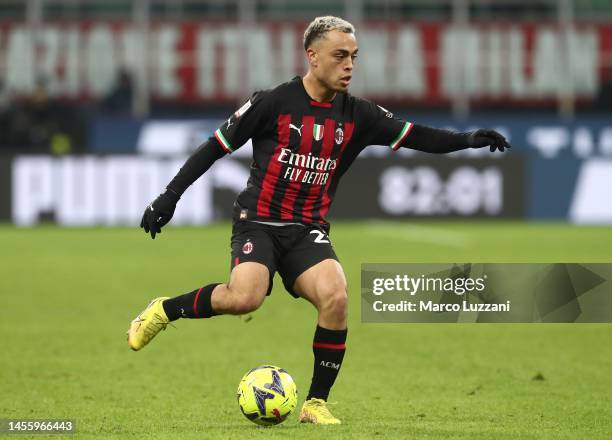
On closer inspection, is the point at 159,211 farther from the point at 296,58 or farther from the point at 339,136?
the point at 296,58

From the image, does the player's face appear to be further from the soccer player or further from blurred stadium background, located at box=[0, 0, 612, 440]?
blurred stadium background, located at box=[0, 0, 612, 440]

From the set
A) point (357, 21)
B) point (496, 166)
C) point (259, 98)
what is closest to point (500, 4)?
point (357, 21)

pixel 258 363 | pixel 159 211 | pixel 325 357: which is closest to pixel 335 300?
pixel 325 357

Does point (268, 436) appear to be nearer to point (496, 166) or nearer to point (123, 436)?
point (123, 436)

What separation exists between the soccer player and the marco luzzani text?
0.27 meters

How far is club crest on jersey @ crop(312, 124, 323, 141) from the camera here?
23.4 ft

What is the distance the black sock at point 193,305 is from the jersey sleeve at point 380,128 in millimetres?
1206

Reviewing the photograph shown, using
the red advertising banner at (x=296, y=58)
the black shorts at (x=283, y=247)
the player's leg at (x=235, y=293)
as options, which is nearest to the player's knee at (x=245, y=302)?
the player's leg at (x=235, y=293)

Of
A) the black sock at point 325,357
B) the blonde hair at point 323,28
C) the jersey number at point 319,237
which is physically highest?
the blonde hair at point 323,28

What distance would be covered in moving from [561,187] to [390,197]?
3084mm

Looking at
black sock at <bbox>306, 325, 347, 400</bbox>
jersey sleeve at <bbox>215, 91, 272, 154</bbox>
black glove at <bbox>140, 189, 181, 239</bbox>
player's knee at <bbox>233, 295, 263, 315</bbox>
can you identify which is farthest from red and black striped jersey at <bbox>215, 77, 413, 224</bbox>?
black sock at <bbox>306, 325, 347, 400</bbox>

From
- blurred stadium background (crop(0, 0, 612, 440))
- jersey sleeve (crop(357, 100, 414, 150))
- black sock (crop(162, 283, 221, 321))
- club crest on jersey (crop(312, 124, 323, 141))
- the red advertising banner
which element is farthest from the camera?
the red advertising banner

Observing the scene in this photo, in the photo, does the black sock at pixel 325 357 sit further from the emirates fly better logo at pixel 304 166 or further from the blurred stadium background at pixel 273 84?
the blurred stadium background at pixel 273 84

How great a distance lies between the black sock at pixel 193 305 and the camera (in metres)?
7.04
